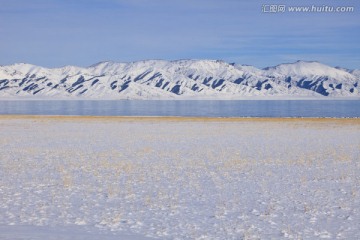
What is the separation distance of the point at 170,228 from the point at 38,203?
406 centimetres

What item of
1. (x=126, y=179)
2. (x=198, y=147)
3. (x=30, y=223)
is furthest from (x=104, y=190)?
(x=198, y=147)

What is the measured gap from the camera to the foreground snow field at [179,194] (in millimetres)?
10188

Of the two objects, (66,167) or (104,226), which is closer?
(104,226)

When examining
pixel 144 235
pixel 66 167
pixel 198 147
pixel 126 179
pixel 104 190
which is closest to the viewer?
pixel 144 235

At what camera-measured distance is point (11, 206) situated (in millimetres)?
12148

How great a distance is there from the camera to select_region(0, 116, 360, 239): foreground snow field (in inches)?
401

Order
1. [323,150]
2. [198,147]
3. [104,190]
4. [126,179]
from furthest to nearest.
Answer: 1. [198,147]
2. [323,150]
3. [126,179]
4. [104,190]

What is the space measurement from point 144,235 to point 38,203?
394 centimetres

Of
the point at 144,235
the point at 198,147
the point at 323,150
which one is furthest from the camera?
the point at 198,147

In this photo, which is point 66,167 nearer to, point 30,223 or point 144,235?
point 30,223

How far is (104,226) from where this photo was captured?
34.2 ft

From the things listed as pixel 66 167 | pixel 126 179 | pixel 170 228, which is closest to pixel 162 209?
pixel 170 228

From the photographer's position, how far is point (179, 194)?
1370cm

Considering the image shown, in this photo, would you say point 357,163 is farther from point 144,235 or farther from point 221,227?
point 144,235
